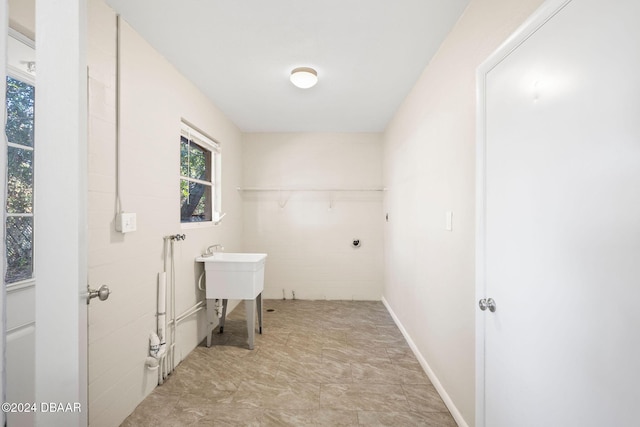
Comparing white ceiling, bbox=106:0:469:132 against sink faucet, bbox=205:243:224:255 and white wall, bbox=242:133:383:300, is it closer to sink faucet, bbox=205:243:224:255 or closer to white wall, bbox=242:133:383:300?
white wall, bbox=242:133:383:300

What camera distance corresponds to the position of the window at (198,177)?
2541 mm

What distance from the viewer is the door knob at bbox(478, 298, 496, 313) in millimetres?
1238

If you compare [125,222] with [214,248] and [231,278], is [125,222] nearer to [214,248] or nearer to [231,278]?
[231,278]

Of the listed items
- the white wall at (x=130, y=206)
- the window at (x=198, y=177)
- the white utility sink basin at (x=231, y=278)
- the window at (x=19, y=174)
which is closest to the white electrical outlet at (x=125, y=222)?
the white wall at (x=130, y=206)

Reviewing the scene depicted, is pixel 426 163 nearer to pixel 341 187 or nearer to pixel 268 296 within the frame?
pixel 341 187

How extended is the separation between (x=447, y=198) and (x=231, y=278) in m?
1.94

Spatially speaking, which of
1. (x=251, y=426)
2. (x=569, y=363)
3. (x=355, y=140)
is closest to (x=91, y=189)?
(x=251, y=426)

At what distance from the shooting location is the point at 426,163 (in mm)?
2154

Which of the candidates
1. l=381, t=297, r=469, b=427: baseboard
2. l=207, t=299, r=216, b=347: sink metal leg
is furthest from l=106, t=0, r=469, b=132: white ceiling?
l=381, t=297, r=469, b=427: baseboard

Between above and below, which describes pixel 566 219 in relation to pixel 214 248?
above

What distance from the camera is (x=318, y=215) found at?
158 inches

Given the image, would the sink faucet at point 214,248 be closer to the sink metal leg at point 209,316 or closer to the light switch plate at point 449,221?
the sink metal leg at point 209,316

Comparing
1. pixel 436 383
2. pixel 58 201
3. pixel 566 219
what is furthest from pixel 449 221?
pixel 58 201

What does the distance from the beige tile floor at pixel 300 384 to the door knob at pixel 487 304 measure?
0.89 metres
